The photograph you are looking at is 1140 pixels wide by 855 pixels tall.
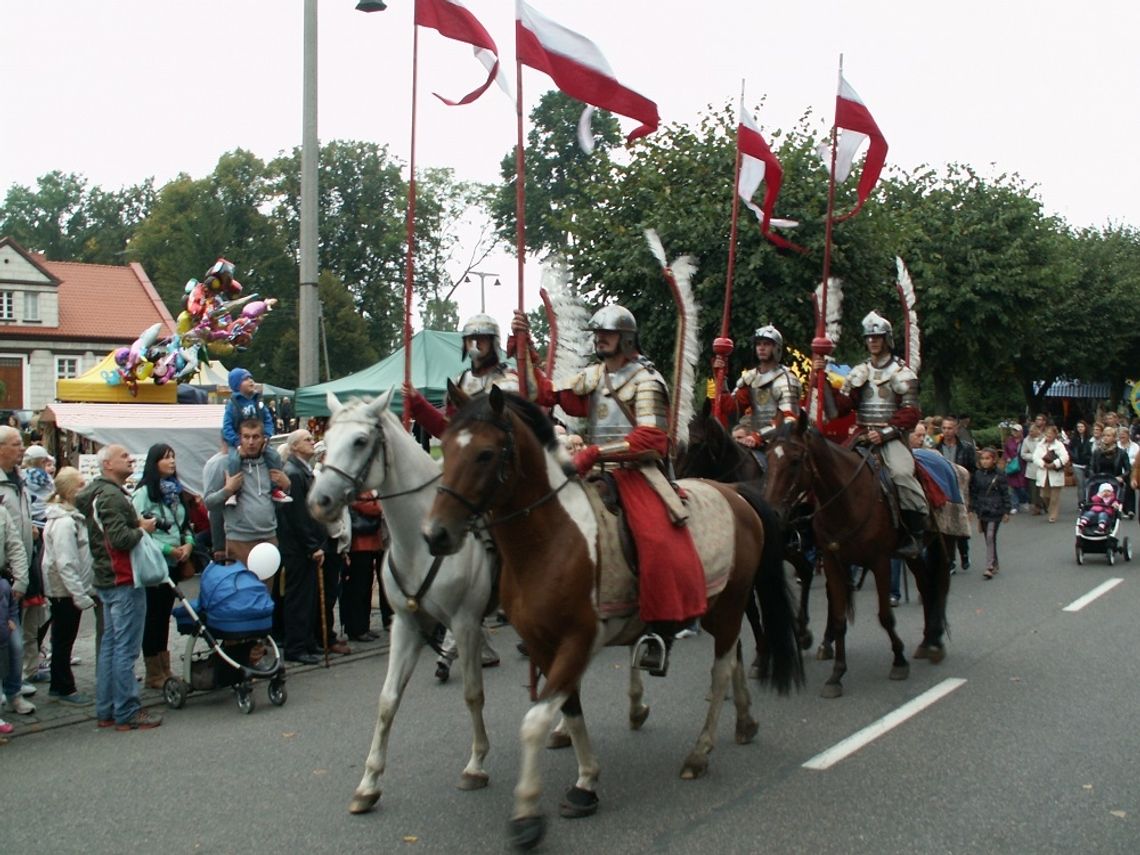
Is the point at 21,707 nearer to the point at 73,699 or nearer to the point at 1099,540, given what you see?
the point at 73,699

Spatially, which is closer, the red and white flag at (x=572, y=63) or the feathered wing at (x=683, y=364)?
the feathered wing at (x=683, y=364)

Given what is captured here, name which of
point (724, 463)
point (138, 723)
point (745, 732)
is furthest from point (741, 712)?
point (724, 463)

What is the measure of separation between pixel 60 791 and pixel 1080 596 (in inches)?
400

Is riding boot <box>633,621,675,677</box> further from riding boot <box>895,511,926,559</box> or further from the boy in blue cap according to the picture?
the boy in blue cap

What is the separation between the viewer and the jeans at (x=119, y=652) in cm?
730

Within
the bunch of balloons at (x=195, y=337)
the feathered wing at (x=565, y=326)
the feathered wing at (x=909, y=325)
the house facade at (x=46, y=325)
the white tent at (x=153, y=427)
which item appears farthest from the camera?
the house facade at (x=46, y=325)

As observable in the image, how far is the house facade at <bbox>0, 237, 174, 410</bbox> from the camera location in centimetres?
5159

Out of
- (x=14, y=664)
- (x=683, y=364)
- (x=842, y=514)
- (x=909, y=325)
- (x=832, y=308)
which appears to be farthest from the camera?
(x=909, y=325)

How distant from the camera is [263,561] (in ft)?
27.0

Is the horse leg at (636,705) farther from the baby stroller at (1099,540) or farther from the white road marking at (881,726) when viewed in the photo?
the baby stroller at (1099,540)

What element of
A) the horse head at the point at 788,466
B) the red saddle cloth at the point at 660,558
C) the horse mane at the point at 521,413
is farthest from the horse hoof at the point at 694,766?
the horse head at the point at 788,466

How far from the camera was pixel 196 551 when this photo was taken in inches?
346

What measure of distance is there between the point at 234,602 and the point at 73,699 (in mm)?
1480

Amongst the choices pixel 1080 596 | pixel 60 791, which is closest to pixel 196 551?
pixel 60 791
